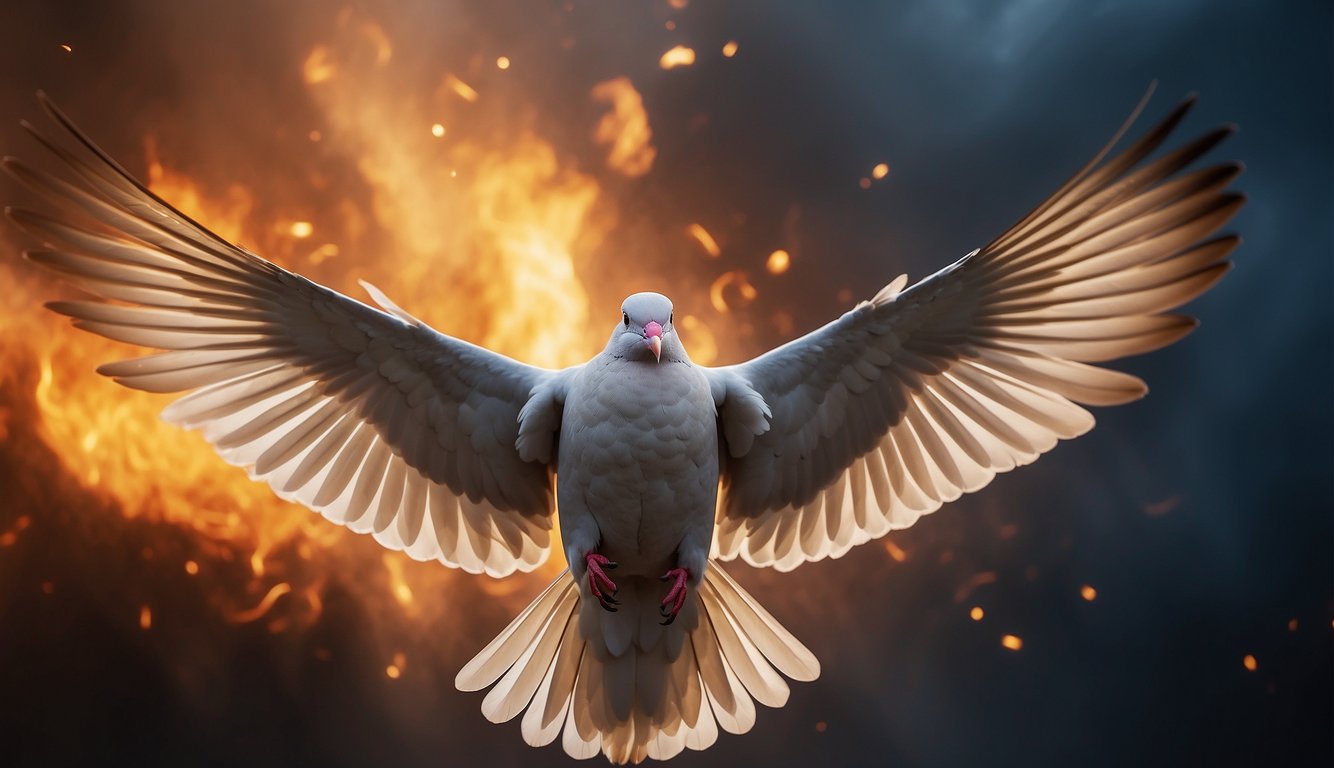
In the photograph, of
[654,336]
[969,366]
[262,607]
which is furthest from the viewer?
[262,607]

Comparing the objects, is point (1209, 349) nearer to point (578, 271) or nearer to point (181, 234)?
point (578, 271)

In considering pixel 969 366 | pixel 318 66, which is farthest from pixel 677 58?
pixel 969 366

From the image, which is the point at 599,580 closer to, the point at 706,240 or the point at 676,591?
the point at 676,591

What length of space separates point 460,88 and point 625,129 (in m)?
0.55

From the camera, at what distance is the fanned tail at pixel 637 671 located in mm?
2518

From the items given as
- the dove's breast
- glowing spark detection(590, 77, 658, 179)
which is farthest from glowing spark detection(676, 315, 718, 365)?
the dove's breast

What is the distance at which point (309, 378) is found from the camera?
2457mm

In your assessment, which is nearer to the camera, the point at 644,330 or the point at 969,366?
the point at 644,330

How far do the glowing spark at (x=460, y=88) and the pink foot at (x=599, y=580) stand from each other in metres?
1.84

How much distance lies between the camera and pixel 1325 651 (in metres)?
3.25

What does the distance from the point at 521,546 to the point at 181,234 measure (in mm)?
1061

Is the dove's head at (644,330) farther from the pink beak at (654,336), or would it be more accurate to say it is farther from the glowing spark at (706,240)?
the glowing spark at (706,240)

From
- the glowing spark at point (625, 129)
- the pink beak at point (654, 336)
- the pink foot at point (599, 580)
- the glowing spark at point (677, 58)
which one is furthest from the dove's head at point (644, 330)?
the glowing spark at point (677, 58)

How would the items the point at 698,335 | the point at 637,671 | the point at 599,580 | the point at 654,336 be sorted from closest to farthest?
the point at 654,336
the point at 599,580
the point at 637,671
the point at 698,335
